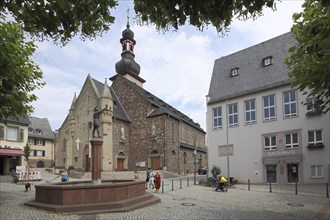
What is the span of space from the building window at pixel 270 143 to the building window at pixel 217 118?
5.41 metres

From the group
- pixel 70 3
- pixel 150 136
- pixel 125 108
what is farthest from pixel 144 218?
pixel 125 108

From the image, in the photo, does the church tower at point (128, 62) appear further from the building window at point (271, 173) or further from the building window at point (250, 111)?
the building window at point (271, 173)

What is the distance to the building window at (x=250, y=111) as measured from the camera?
98.6 feet

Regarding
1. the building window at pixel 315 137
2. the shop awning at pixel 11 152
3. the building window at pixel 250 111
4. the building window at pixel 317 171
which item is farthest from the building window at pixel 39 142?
the building window at pixel 317 171

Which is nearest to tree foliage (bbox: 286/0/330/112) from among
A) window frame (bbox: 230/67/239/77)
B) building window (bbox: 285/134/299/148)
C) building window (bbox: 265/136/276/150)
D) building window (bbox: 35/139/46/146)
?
building window (bbox: 285/134/299/148)

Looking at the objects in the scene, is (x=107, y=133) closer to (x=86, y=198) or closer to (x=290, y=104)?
(x=290, y=104)

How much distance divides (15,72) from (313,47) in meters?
10.9

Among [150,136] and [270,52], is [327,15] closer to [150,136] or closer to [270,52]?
[270,52]

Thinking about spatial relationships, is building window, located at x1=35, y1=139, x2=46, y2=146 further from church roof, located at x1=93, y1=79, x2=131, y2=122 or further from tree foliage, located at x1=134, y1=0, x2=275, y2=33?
tree foliage, located at x1=134, y1=0, x2=275, y2=33

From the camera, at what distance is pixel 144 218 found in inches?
444

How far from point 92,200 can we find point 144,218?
106 inches

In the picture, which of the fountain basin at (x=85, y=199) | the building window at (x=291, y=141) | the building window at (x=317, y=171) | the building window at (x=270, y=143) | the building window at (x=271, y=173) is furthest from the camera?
the building window at (x=270, y=143)

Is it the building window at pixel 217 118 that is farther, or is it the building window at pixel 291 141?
the building window at pixel 217 118

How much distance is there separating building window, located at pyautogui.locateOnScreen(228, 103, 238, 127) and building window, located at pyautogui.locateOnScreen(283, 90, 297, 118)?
5.11 metres
